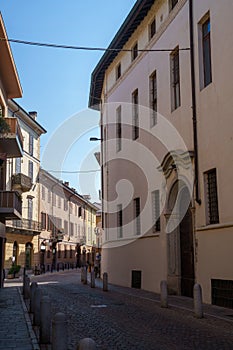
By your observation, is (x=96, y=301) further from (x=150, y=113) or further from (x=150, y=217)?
(x=150, y=113)

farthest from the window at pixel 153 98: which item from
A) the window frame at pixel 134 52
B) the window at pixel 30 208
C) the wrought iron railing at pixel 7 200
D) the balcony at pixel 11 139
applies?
the window at pixel 30 208

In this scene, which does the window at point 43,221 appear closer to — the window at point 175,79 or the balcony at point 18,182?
the balcony at point 18,182

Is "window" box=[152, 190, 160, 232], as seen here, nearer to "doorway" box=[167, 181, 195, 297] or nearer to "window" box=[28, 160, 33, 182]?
"doorway" box=[167, 181, 195, 297]

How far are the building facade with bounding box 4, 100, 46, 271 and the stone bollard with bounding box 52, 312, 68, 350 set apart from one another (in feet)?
109

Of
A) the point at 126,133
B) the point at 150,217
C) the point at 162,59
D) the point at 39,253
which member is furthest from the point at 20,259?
the point at 162,59

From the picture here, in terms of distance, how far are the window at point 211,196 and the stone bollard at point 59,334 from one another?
9.20 m

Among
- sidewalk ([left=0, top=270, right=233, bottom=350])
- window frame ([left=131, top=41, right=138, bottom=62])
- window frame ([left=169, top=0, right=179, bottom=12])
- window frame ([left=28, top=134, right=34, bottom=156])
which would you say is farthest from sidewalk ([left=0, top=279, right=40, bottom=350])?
window frame ([left=28, top=134, right=34, bottom=156])

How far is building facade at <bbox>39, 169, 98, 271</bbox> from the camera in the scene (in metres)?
50.4

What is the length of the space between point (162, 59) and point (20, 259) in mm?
28032

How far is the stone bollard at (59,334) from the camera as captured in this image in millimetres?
5586

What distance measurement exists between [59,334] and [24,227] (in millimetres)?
37754

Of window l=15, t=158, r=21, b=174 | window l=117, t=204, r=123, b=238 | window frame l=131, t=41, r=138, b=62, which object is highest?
window frame l=131, t=41, r=138, b=62

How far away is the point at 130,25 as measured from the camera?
2241cm

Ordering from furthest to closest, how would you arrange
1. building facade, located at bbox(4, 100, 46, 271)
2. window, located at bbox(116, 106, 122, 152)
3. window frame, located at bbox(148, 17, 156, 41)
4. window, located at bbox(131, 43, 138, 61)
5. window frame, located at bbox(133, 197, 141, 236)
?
building facade, located at bbox(4, 100, 46, 271) → window, located at bbox(116, 106, 122, 152) → window, located at bbox(131, 43, 138, 61) → window frame, located at bbox(133, 197, 141, 236) → window frame, located at bbox(148, 17, 156, 41)
